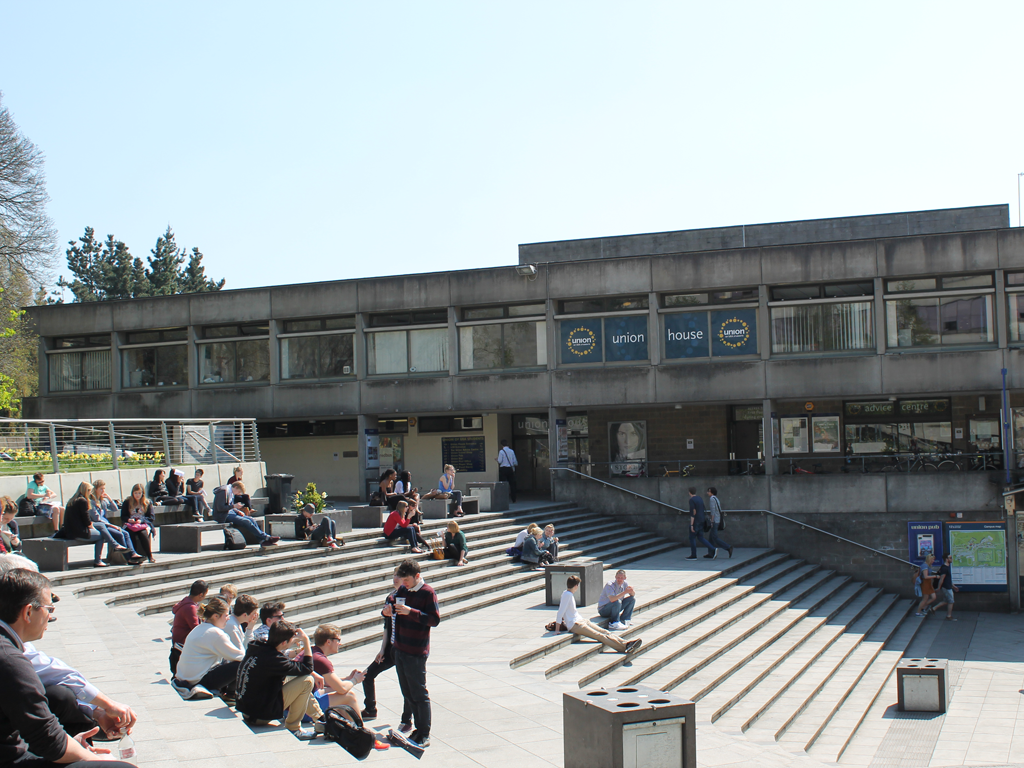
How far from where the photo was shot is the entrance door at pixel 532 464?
95.9 ft

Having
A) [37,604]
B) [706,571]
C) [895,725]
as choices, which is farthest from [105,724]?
[706,571]

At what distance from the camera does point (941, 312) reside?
76.8 feet

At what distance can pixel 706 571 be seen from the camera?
62.3ft

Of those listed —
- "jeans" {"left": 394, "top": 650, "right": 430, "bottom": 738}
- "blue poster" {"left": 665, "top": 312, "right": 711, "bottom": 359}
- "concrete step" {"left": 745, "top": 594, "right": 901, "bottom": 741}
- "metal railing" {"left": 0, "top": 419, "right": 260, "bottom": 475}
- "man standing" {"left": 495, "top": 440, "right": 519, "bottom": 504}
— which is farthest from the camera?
"man standing" {"left": 495, "top": 440, "right": 519, "bottom": 504}

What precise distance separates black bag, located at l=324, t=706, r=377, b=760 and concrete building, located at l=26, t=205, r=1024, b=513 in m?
18.1

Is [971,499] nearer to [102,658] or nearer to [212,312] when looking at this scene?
[102,658]

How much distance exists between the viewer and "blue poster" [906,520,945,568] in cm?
2227

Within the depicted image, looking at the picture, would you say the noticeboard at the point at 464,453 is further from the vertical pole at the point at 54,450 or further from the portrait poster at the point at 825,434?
the vertical pole at the point at 54,450

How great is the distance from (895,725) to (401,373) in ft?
56.8

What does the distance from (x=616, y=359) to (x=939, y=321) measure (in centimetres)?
837

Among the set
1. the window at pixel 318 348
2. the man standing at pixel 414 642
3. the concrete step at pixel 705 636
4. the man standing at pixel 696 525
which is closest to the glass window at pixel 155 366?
the window at pixel 318 348

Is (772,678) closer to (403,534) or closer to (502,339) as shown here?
(403,534)

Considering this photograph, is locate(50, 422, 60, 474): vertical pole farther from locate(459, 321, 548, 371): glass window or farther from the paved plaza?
locate(459, 321, 548, 371): glass window

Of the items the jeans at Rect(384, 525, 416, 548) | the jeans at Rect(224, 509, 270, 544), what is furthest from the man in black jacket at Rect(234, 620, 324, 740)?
the jeans at Rect(384, 525, 416, 548)
